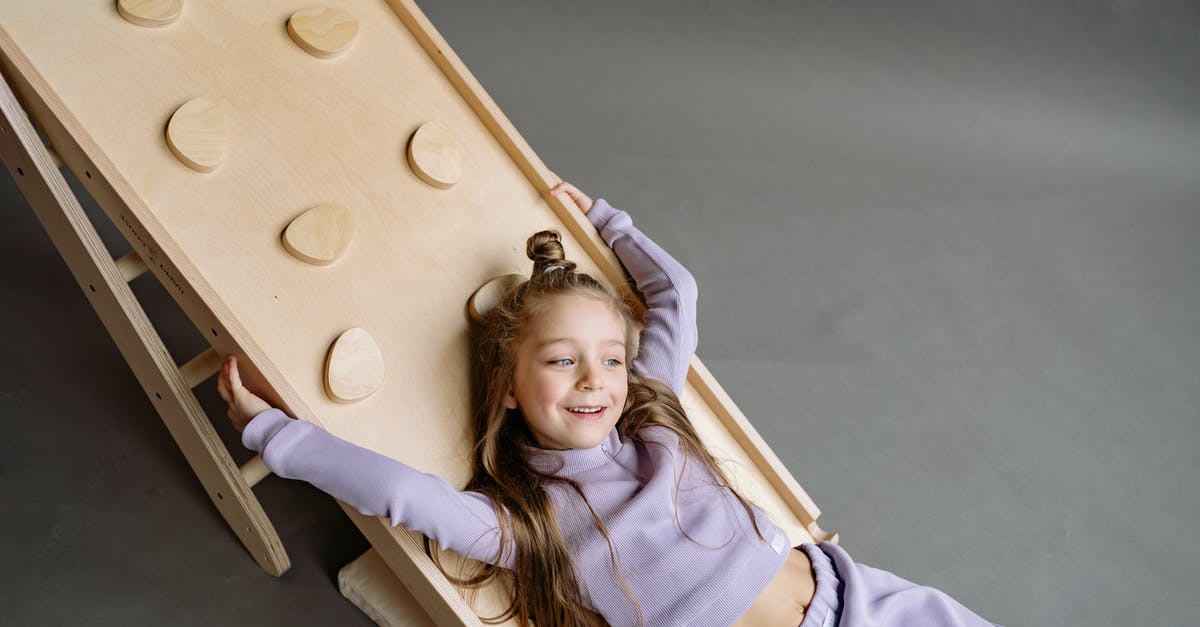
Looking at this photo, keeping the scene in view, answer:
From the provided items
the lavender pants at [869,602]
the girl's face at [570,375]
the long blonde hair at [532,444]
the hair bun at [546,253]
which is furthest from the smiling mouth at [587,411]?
the lavender pants at [869,602]

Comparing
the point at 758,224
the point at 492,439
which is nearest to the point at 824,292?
the point at 758,224

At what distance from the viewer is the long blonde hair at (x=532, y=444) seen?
1431 millimetres

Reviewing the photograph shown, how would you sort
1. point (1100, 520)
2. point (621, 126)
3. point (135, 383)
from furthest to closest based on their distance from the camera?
point (621, 126) → point (1100, 520) → point (135, 383)

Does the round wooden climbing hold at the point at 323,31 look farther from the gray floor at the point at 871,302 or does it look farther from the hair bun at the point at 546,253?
the gray floor at the point at 871,302

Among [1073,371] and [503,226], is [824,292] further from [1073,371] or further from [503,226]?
[503,226]

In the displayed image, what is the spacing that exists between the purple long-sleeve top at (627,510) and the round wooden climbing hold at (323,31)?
671 millimetres

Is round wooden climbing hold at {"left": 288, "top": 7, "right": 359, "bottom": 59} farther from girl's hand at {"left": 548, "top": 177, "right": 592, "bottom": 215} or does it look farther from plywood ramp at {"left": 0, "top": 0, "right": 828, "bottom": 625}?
girl's hand at {"left": 548, "top": 177, "right": 592, "bottom": 215}

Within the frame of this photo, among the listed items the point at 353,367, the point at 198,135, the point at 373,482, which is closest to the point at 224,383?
the point at 353,367

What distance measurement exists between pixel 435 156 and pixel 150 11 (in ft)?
1.65

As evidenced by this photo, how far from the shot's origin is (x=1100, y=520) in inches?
84.7

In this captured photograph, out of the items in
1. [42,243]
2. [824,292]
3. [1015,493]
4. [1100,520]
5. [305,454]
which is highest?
[42,243]

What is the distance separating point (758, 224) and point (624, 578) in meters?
1.31

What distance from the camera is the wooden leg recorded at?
4.94ft

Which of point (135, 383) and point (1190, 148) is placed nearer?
point (135, 383)
